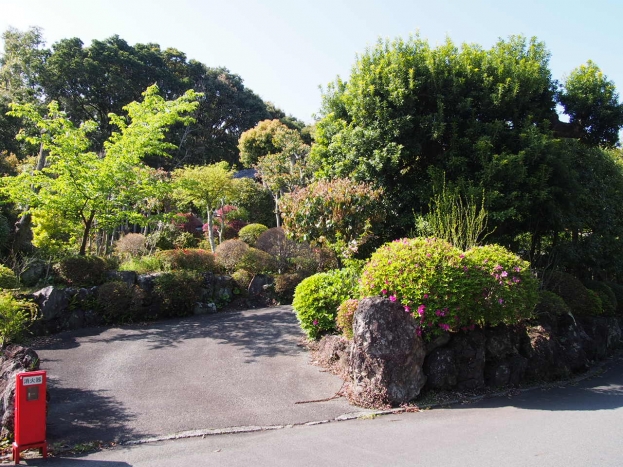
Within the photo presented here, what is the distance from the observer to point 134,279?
11.2 meters

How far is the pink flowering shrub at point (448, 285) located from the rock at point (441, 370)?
367 millimetres

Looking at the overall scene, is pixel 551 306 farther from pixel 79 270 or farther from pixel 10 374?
pixel 79 270

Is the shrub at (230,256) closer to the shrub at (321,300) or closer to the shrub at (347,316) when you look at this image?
the shrub at (321,300)

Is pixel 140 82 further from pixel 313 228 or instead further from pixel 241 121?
pixel 313 228

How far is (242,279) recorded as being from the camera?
12844 millimetres

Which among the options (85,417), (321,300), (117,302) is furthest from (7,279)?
(321,300)

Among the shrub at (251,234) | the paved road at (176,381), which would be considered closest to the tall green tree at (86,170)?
the paved road at (176,381)

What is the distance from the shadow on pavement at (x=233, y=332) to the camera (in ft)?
28.6

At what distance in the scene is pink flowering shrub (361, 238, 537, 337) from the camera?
6414 mm

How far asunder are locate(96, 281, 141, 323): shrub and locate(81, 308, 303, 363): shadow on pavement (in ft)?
1.59

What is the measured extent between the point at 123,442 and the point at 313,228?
5.58 meters

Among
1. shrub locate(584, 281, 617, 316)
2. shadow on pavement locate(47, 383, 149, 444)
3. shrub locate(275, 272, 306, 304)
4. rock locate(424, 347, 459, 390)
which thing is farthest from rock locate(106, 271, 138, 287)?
shrub locate(584, 281, 617, 316)

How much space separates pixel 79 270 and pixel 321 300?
20.4ft

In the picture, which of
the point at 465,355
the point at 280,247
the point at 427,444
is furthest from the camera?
the point at 280,247
